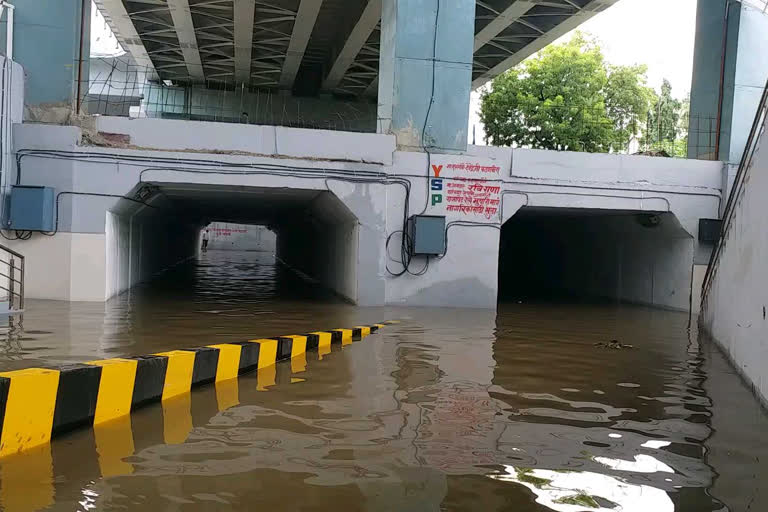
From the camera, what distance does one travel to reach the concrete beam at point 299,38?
65.9 ft

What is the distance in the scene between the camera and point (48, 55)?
13445 mm

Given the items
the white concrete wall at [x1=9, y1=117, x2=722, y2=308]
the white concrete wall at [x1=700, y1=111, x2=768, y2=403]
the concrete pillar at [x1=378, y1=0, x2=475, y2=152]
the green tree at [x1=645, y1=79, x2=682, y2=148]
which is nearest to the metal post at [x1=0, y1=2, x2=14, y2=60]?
the white concrete wall at [x1=9, y1=117, x2=722, y2=308]

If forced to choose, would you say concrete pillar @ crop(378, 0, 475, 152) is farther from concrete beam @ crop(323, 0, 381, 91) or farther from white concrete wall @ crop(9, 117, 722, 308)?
concrete beam @ crop(323, 0, 381, 91)

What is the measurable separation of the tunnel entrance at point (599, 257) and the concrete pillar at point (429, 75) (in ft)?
15.0

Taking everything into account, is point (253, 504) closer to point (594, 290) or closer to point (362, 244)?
point (362, 244)

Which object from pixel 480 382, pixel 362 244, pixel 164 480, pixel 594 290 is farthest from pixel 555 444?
pixel 594 290

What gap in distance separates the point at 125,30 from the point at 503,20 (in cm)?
1292

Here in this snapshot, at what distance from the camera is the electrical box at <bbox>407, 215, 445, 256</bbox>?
13.8 m

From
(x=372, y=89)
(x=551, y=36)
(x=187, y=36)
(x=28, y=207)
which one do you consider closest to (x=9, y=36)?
(x=28, y=207)

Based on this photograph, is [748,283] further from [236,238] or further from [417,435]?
[236,238]

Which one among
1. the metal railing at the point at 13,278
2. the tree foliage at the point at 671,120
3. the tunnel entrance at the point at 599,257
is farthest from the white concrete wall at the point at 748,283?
the tree foliage at the point at 671,120

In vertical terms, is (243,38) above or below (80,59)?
above

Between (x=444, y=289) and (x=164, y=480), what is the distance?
11.0 metres

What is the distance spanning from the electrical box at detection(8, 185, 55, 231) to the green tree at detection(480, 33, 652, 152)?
71.6 ft
